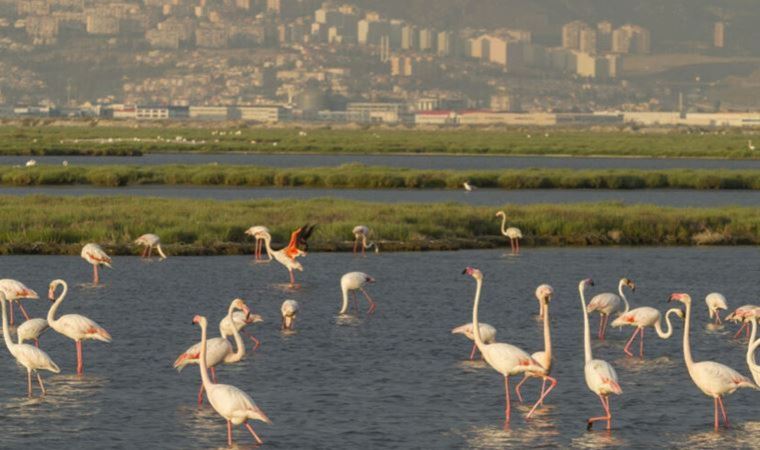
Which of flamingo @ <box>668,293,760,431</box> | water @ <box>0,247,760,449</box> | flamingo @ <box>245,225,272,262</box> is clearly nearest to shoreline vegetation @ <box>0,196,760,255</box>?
flamingo @ <box>245,225,272,262</box>

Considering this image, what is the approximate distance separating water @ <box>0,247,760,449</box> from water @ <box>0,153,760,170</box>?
226ft

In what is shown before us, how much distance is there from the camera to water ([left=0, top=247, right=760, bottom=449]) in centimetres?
2164

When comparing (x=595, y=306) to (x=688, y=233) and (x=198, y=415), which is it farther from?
(x=688, y=233)

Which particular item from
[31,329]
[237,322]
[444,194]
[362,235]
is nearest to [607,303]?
[237,322]

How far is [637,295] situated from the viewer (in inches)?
1460

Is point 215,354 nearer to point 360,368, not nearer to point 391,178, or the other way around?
point 360,368

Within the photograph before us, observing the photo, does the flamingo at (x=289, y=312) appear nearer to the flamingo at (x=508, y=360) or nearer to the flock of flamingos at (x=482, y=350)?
the flock of flamingos at (x=482, y=350)

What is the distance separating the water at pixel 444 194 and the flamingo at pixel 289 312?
3884cm

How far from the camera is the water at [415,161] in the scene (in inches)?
4427

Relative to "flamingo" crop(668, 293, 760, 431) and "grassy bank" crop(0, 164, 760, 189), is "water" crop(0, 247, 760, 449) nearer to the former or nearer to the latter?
"flamingo" crop(668, 293, 760, 431)

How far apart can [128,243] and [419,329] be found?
15255 millimetres

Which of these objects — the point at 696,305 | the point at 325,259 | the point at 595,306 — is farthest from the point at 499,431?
the point at 325,259

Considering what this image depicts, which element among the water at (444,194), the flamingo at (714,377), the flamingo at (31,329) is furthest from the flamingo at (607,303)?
the water at (444,194)

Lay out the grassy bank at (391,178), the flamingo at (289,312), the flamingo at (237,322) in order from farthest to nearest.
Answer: the grassy bank at (391,178) → the flamingo at (289,312) → the flamingo at (237,322)
